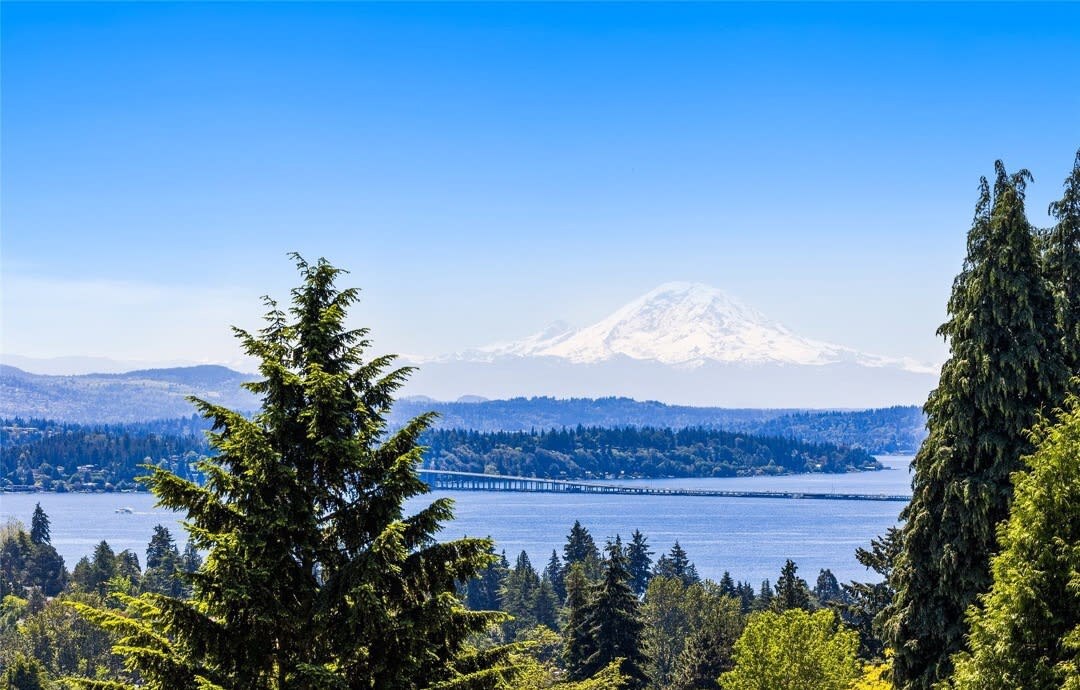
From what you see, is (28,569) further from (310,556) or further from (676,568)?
(310,556)

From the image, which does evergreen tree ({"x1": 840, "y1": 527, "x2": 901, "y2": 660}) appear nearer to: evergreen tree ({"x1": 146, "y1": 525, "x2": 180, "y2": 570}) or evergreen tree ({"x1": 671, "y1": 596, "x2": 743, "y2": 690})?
evergreen tree ({"x1": 671, "y1": 596, "x2": 743, "y2": 690})

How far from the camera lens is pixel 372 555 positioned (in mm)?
10148

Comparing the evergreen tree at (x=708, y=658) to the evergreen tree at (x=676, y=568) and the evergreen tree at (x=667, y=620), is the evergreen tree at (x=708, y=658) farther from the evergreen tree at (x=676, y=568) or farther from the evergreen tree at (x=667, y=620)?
the evergreen tree at (x=676, y=568)

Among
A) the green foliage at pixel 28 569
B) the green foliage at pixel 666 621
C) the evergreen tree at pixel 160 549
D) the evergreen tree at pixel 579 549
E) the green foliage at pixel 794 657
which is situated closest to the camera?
the green foliage at pixel 794 657

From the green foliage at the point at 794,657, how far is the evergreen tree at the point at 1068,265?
47.4 ft

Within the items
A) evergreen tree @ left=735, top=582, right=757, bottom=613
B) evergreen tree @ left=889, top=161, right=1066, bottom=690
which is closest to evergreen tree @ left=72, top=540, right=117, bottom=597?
evergreen tree @ left=735, top=582, right=757, bottom=613

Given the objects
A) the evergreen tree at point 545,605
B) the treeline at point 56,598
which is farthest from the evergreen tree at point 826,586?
the treeline at point 56,598

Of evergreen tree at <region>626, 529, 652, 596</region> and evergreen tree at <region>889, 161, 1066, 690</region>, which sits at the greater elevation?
evergreen tree at <region>889, 161, 1066, 690</region>

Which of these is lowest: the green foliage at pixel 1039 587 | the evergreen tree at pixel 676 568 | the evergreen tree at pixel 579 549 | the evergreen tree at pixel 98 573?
the evergreen tree at pixel 98 573

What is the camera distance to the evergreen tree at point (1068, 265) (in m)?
20.3

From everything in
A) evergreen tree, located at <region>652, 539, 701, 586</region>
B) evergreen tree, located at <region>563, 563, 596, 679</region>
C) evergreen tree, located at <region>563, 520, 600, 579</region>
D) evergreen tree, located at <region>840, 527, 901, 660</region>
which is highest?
evergreen tree, located at <region>840, 527, 901, 660</region>

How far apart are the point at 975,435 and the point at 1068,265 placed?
→ 4592 mm

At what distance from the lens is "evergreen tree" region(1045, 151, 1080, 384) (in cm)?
2031

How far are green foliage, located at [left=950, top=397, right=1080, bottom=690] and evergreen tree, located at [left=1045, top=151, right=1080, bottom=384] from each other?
555cm
